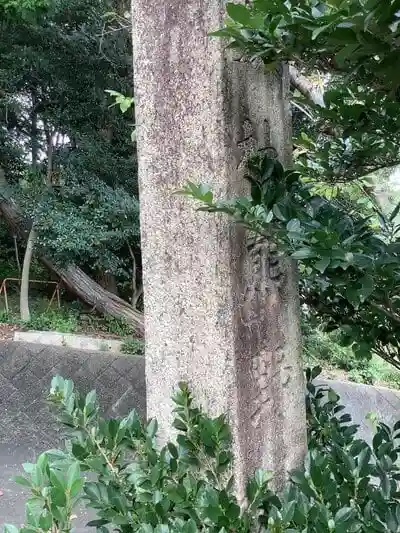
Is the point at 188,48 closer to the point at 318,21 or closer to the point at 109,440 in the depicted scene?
the point at 318,21

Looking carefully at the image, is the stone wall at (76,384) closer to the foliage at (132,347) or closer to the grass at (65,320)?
the foliage at (132,347)

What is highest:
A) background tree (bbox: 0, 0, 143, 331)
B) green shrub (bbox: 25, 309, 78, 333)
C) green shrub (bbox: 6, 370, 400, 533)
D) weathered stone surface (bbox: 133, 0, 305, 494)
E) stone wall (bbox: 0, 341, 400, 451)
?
background tree (bbox: 0, 0, 143, 331)

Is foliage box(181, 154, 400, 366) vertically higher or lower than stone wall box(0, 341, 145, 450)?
higher

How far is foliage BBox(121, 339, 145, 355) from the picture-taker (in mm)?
4919

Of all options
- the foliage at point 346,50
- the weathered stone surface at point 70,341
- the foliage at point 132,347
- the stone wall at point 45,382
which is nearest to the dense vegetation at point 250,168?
the foliage at point 346,50

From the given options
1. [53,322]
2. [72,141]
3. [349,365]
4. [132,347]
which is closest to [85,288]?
[53,322]

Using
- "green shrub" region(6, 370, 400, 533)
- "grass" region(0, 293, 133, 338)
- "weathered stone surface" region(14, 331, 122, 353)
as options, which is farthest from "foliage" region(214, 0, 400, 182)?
"grass" region(0, 293, 133, 338)

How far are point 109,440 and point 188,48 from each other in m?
0.85

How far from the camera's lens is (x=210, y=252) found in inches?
42.2

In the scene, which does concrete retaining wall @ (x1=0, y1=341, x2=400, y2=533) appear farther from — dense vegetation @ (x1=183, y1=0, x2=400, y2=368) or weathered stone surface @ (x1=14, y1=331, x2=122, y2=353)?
dense vegetation @ (x1=183, y1=0, x2=400, y2=368)

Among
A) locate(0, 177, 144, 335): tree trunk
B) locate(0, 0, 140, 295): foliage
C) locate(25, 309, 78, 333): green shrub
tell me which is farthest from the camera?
locate(0, 177, 144, 335): tree trunk

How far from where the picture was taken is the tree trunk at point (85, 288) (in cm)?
568

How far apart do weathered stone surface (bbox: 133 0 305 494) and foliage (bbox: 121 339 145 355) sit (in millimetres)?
3790

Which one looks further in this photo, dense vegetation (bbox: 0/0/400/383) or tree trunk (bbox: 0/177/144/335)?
tree trunk (bbox: 0/177/144/335)
